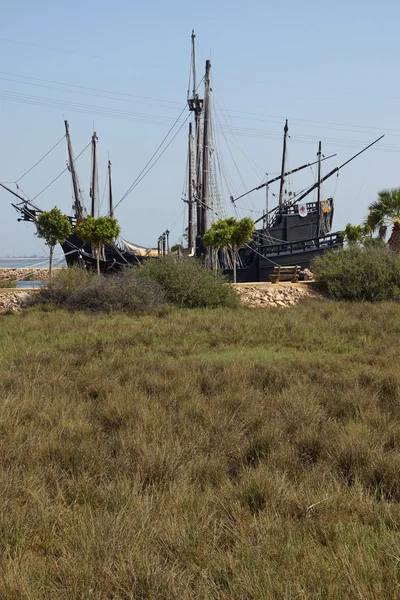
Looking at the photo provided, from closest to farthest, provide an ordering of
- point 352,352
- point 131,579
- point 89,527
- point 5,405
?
point 131,579 → point 89,527 → point 5,405 → point 352,352

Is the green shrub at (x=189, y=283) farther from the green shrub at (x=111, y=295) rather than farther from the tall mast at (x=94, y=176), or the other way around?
the tall mast at (x=94, y=176)

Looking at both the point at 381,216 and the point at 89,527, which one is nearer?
the point at 89,527

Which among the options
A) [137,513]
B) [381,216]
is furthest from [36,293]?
[381,216]

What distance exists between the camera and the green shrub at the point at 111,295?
19266 mm

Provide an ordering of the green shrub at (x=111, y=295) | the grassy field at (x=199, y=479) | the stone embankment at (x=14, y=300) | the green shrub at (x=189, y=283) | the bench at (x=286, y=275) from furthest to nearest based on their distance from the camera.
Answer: the bench at (x=286, y=275), the stone embankment at (x=14, y=300), the green shrub at (x=189, y=283), the green shrub at (x=111, y=295), the grassy field at (x=199, y=479)

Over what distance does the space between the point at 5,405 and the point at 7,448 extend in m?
1.30

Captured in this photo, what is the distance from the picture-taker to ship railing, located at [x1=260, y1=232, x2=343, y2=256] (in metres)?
39.7

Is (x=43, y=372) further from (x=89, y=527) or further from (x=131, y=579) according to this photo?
(x=131, y=579)

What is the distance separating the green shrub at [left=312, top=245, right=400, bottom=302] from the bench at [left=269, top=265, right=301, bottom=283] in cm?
358

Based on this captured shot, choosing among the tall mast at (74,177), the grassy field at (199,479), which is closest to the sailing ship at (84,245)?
the tall mast at (74,177)

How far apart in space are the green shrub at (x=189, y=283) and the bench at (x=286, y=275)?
873cm

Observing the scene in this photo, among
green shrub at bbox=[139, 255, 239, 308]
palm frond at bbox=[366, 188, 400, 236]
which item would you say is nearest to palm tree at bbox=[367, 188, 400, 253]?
palm frond at bbox=[366, 188, 400, 236]

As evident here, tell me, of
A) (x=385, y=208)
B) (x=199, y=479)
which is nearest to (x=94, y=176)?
(x=385, y=208)

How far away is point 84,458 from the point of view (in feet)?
17.2
